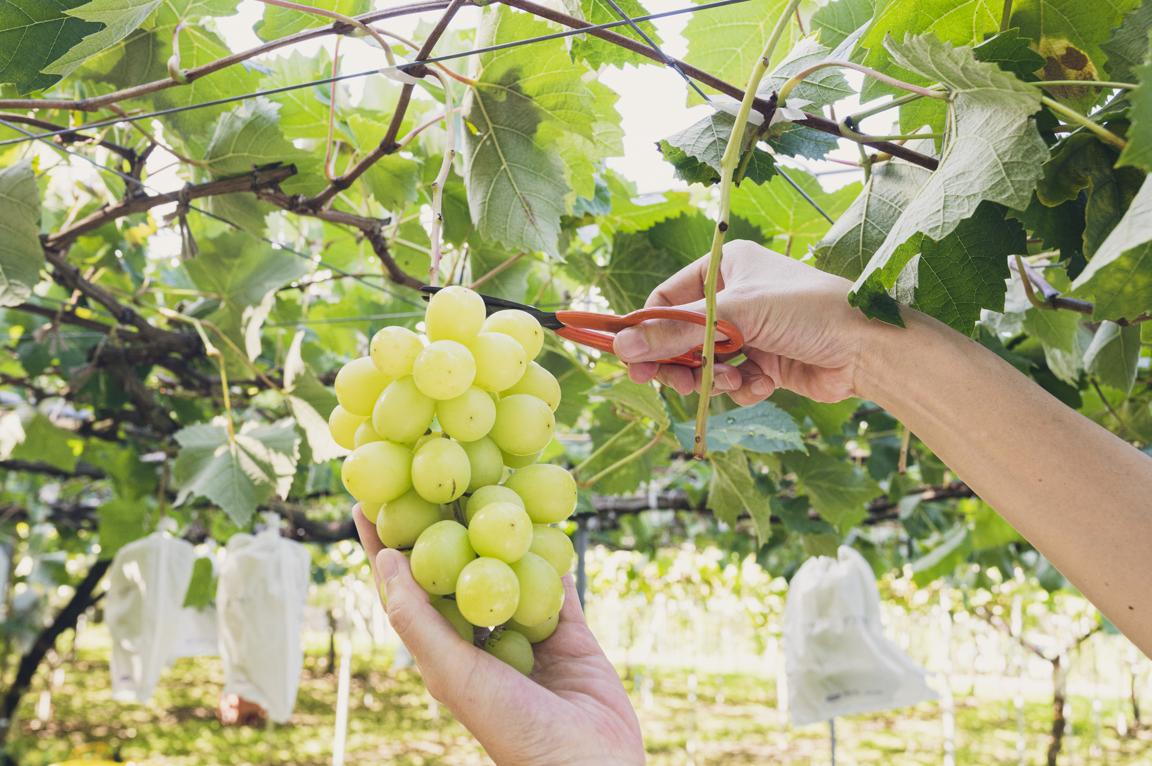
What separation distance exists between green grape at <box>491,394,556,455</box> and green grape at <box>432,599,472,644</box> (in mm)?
135

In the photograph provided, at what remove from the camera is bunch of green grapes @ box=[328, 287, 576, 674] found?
2.15ft

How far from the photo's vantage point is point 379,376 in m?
0.73

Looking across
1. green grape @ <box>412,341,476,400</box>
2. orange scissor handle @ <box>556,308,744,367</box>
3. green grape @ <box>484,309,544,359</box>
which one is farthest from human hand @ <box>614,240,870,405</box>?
green grape @ <box>412,341,476,400</box>

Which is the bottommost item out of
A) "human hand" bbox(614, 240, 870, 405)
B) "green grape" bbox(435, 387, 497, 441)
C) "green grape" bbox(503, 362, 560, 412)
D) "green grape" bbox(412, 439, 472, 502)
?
"green grape" bbox(412, 439, 472, 502)

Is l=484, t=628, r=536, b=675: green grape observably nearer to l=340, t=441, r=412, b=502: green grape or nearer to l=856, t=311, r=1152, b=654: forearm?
l=340, t=441, r=412, b=502: green grape

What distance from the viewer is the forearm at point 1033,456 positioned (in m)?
0.68

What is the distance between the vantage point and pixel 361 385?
731mm

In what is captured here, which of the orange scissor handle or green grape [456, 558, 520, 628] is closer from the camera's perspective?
green grape [456, 558, 520, 628]

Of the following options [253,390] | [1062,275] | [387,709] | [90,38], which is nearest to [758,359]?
[1062,275]

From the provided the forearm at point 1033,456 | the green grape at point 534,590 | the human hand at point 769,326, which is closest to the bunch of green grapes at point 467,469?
the green grape at point 534,590

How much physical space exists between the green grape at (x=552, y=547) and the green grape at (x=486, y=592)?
0.08 meters

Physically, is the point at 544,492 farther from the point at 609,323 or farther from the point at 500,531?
the point at 609,323

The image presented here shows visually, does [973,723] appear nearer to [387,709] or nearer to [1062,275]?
[387,709]

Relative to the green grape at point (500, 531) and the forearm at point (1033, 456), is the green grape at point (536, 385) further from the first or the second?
the forearm at point (1033, 456)
